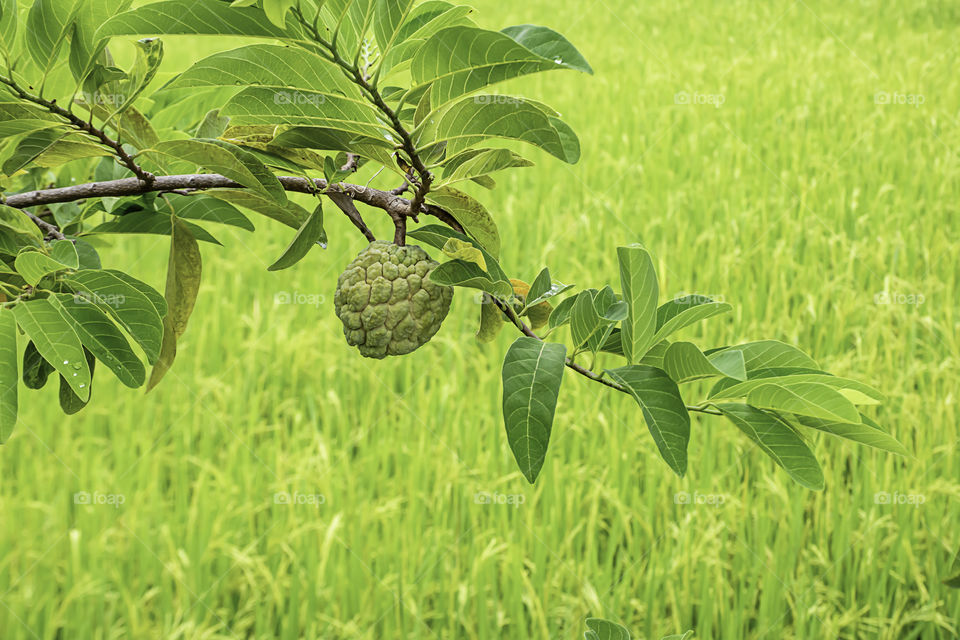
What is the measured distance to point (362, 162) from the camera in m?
0.56

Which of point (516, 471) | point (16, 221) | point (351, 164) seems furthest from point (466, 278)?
point (516, 471)

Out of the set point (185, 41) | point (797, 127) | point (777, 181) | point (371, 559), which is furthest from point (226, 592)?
point (185, 41)

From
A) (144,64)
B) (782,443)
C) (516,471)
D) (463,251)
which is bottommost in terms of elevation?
(516,471)

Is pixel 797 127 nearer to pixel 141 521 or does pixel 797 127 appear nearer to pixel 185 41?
pixel 141 521

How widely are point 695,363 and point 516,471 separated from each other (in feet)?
5.24

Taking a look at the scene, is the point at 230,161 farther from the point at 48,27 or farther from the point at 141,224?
the point at 141,224

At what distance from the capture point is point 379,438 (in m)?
2.13

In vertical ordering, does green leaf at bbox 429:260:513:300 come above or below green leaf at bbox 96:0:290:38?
below

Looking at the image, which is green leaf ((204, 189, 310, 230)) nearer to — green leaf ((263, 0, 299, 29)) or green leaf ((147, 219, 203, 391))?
green leaf ((147, 219, 203, 391))

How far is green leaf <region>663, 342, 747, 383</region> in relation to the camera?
440 mm

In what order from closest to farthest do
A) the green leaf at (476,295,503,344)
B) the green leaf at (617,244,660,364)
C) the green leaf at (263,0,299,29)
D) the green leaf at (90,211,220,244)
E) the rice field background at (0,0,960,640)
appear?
1. the green leaf at (263,0,299,29)
2. the green leaf at (617,244,660,364)
3. the green leaf at (476,295,503,344)
4. the green leaf at (90,211,220,244)
5. the rice field background at (0,0,960,640)

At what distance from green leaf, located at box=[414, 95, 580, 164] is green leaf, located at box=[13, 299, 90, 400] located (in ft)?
0.85

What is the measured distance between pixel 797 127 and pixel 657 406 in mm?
3742

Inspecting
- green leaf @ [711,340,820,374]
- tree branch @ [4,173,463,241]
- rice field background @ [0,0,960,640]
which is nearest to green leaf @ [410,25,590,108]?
tree branch @ [4,173,463,241]
